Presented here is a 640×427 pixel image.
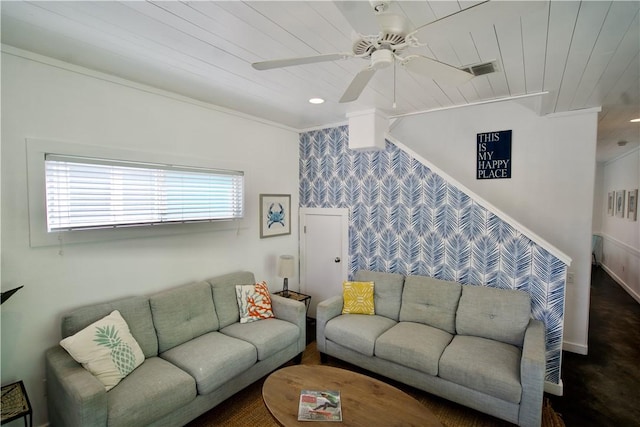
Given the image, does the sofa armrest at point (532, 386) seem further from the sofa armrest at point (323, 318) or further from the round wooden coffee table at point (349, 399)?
the sofa armrest at point (323, 318)

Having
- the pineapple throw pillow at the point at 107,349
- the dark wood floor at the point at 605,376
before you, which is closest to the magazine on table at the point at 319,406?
the pineapple throw pillow at the point at 107,349

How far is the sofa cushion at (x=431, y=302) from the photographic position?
3.05m

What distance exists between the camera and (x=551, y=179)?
343 cm

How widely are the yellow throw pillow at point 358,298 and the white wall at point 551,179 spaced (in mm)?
1812

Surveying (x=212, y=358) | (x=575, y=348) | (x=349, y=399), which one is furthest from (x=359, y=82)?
(x=575, y=348)

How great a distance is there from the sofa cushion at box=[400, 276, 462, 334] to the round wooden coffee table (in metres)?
1.14

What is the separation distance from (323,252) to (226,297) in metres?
1.46

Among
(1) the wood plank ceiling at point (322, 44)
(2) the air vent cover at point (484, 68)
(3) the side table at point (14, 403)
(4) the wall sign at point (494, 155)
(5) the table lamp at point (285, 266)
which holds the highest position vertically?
(2) the air vent cover at point (484, 68)

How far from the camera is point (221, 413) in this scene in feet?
8.23

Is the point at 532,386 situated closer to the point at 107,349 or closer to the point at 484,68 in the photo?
the point at 484,68

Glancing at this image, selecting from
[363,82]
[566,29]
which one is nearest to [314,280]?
[363,82]

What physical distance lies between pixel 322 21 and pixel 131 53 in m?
1.33

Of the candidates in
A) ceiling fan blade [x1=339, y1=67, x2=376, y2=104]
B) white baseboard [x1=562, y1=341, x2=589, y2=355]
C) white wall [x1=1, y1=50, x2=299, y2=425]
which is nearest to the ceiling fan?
ceiling fan blade [x1=339, y1=67, x2=376, y2=104]

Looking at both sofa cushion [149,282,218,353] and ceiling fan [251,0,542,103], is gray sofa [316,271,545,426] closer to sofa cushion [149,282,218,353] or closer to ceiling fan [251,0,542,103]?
sofa cushion [149,282,218,353]
